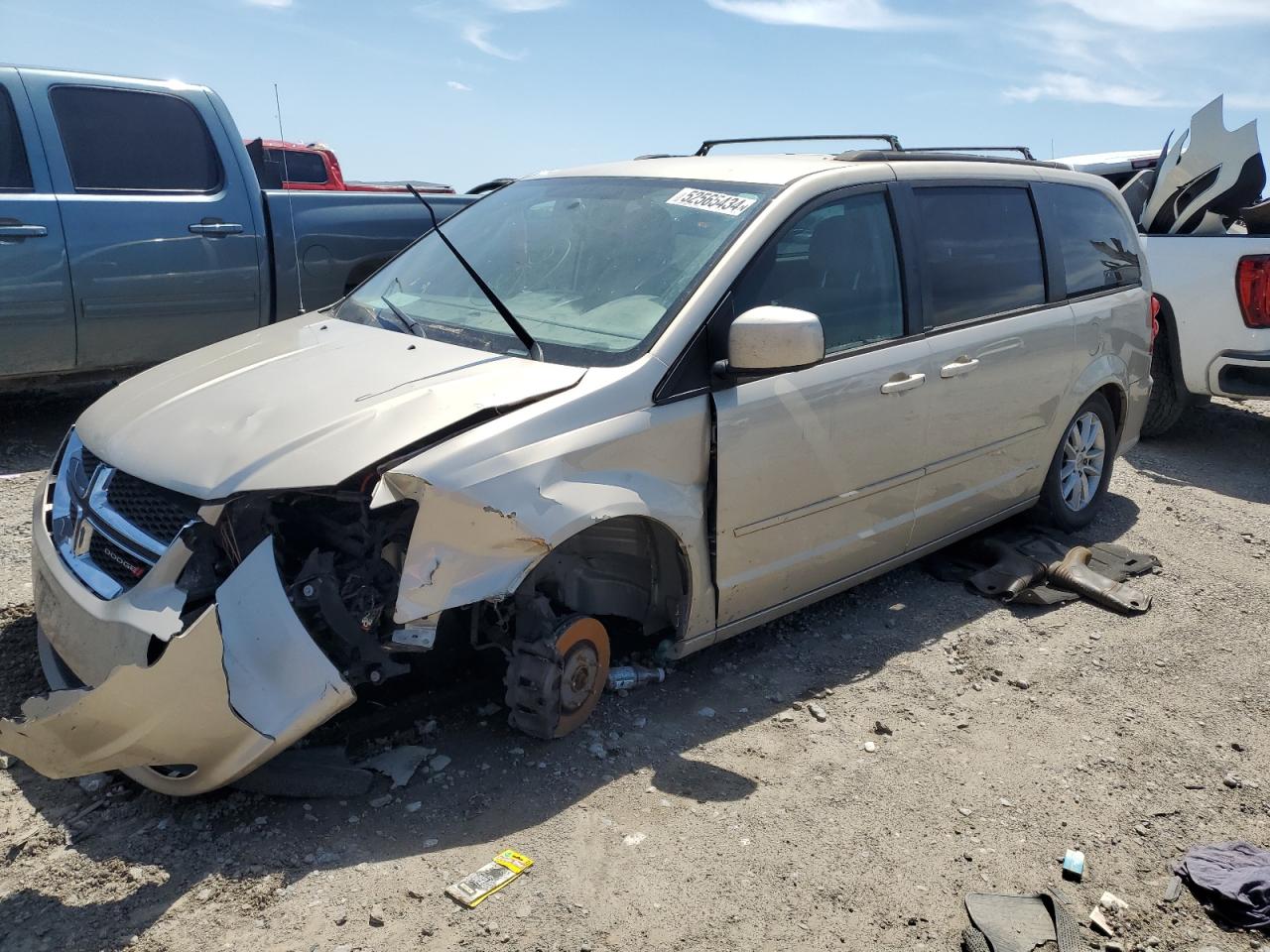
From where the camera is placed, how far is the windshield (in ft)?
12.0

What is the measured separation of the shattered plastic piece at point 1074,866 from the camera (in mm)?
3086

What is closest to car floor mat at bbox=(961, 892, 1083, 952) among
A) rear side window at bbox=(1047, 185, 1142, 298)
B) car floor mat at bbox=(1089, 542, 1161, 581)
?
car floor mat at bbox=(1089, 542, 1161, 581)

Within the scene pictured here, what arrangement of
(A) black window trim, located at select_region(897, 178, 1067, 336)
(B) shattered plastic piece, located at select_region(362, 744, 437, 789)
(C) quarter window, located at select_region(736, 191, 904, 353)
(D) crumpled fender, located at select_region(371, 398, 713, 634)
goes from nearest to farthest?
(D) crumpled fender, located at select_region(371, 398, 713, 634) → (B) shattered plastic piece, located at select_region(362, 744, 437, 789) → (C) quarter window, located at select_region(736, 191, 904, 353) → (A) black window trim, located at select_region(897, 178, 1067, 336)

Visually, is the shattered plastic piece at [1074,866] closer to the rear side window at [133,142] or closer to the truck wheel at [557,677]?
the truck wheel at [557,677]

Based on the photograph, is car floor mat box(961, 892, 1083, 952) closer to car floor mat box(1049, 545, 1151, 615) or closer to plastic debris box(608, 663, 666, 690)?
plastic debris box(608, 663, 666, 690)

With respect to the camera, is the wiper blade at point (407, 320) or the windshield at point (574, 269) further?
the wiper blade at point (407, 320)

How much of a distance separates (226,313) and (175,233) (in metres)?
0.54

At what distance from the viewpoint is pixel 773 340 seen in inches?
136

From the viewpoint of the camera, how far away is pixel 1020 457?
202 inches

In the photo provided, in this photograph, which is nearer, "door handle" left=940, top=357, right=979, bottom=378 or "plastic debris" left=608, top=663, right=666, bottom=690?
"plastic debris" left=608, top=663, right=666, bottom=690

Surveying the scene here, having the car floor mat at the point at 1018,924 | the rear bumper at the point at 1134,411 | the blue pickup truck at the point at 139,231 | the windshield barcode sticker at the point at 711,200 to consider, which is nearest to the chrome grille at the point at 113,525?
the windshield barcode sticker at the point at 711,200

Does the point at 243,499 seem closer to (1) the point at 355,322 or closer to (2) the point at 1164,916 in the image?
(1) the point at 355,322

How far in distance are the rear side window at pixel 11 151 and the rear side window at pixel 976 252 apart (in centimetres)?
468

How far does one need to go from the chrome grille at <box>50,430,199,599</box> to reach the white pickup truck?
21.2ft
